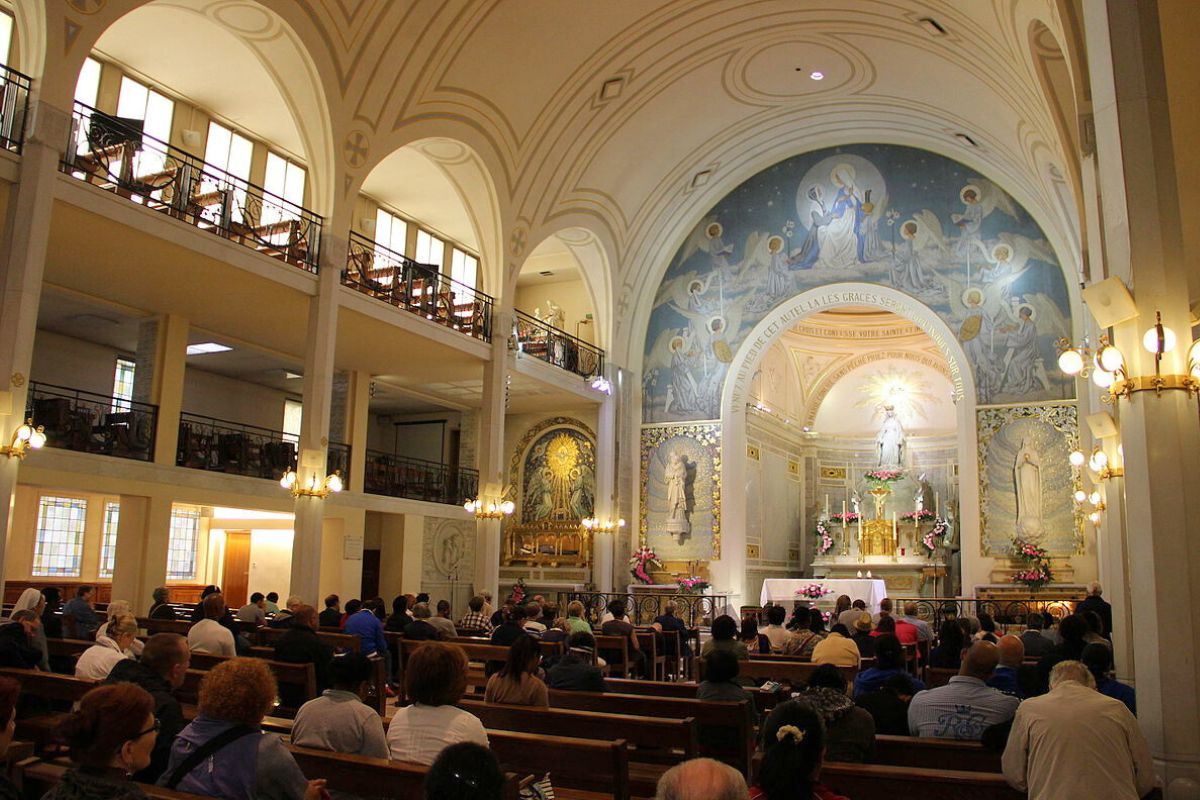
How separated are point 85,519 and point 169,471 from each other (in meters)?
5.82

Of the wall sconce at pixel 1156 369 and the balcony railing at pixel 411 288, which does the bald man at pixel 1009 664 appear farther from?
the balcony railing at pixel 411 288

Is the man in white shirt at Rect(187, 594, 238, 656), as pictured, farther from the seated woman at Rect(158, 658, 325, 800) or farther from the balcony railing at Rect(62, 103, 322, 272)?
the balcony railing at Rect(62, 103, 322, 272)

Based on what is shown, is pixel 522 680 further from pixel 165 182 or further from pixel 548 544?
pixel 548 544

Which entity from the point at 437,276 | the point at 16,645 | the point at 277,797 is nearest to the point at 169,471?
the point at 437,276

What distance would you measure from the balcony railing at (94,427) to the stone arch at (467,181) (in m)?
5.00

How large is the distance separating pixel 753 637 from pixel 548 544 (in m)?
12.6

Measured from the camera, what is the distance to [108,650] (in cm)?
667

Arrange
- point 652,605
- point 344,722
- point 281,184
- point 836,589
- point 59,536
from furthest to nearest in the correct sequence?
point 652,605 → point 836,589 → point 59,536 → point 281,184 → point 344,722

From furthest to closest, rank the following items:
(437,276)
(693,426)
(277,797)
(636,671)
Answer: (693,426)
(437,276)
(636,671)
(277,797)

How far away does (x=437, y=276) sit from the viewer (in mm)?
17438

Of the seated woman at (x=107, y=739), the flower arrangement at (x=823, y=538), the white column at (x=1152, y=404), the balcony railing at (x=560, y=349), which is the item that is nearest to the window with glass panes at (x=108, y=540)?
the balcony railing at (x=560, y=349)

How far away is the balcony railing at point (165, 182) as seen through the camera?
12195 millimetres

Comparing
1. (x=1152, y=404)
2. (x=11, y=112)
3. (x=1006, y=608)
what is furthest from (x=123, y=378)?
(x=1152, y=404)

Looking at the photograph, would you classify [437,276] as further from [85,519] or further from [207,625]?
[207,625]
